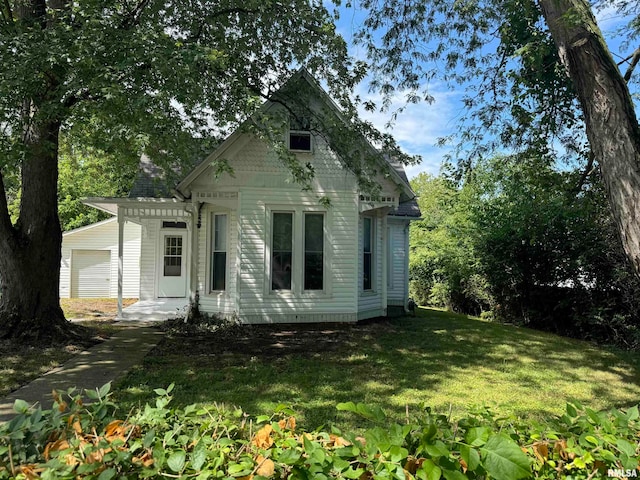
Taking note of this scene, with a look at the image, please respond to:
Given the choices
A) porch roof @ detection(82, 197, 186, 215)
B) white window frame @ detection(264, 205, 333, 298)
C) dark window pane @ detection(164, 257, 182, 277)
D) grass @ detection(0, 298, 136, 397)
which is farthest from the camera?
dark window pane @ detection(164, 257, 182, 277)

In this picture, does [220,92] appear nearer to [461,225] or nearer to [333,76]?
[333,76]

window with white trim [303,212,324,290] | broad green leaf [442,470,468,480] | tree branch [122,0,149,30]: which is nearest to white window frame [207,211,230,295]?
window with white trim [303,212,324,290]

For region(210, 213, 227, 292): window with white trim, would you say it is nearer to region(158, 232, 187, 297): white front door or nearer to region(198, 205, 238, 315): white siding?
region(198, 205, 238, 315): white siding

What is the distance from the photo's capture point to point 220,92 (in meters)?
8.05

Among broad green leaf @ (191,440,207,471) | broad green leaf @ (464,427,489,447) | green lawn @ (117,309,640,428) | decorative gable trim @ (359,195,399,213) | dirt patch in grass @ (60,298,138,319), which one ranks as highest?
decorative gable trim @ (359,195,399,213)

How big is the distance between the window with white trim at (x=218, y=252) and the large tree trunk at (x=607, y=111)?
928cm

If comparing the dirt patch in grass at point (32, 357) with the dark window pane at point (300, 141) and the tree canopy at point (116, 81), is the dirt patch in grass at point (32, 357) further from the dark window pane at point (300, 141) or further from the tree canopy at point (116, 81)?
the dark window pane at point (300, 141)

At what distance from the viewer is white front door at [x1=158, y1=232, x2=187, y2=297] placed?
15891 mm

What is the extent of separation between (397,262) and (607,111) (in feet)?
41.5

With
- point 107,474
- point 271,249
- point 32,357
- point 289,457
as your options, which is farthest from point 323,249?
point 107,474

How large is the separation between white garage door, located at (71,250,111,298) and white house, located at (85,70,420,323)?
892 centimetres

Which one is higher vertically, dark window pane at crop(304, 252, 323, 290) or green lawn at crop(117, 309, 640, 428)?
dark window pane at crop(304, 252, 323, 290)

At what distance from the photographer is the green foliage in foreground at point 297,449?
4.68 ft

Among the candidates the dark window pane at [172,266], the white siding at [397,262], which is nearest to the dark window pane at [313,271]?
the white siding at [397,262]
